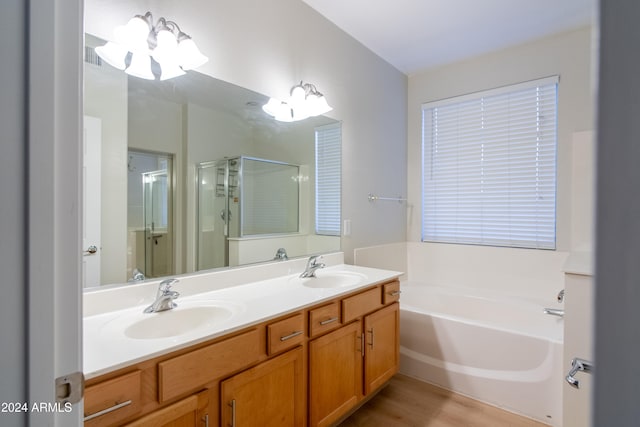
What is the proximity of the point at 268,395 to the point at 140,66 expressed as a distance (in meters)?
1.53

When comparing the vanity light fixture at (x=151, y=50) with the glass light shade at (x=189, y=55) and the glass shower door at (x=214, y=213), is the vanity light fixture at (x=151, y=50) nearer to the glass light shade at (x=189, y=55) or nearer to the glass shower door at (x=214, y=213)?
the glass light shade at (x=189, y=55)

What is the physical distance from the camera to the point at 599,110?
241 mm

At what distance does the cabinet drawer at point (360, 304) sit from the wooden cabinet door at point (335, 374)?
0.06 metres

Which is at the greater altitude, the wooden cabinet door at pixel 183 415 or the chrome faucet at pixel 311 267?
the chrome faucet at pixel 311 267

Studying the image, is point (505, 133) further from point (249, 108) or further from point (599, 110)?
point (599, 110)

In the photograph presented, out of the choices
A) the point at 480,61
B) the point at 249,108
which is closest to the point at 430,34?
the point at 480,61

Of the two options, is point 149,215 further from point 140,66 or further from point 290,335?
point 290,335

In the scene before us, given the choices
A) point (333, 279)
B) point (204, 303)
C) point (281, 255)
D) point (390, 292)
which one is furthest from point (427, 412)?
point (204, 303)

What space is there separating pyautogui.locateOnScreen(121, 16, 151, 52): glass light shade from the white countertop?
3.50 feet

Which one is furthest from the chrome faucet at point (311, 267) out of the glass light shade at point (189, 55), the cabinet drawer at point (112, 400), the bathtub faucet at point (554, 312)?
the bathtub faucet at point (554, 312)

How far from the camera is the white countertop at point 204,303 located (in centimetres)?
92

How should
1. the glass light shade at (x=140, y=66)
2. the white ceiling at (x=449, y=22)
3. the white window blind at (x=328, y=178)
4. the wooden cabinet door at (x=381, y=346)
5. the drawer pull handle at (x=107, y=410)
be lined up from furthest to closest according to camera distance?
the white window blind at (x=328, y=178) → the white ceiling at (x=449, y=22) → the wooden cabinet door at (x=381, y=346) → the glass light shade at (x=140, y=66) → the drawer pull handle at (x=107, y=410)

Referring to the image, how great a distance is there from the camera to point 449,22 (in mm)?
2371

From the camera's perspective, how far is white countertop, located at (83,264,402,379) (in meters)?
0.92
